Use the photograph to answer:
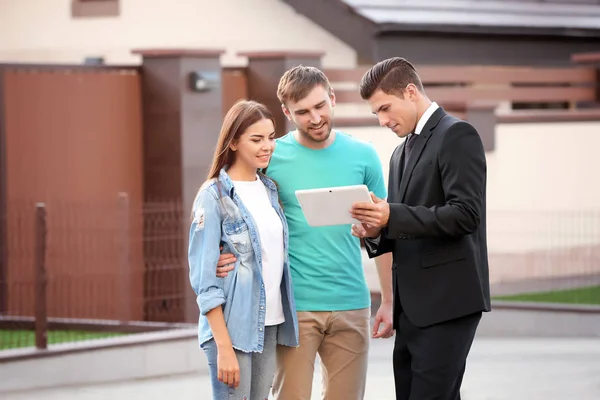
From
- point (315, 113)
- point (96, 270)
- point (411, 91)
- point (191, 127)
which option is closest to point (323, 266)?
point (315, 113)

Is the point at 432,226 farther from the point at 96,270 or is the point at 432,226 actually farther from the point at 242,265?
the point at 96,270

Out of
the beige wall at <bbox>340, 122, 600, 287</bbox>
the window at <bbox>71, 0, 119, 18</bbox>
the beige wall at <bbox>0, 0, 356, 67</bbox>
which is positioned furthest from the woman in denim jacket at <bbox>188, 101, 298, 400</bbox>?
the window at <bbox>71, 0, 119, 18</bbox>

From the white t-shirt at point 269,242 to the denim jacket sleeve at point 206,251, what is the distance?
0.16 meters

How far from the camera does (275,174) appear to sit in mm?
5176

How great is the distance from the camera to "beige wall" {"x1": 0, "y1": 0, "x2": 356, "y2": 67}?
15086 mm

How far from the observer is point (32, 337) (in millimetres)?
Answer: 10469

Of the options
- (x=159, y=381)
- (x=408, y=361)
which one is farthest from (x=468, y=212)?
(x=159, y=381)

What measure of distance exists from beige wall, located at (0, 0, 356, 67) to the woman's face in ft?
34.3

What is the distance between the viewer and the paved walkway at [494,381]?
8867mm

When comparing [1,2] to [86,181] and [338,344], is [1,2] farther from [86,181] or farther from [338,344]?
[338,344]

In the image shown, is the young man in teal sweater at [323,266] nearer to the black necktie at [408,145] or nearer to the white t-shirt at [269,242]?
the white t-shirt at [269,242]

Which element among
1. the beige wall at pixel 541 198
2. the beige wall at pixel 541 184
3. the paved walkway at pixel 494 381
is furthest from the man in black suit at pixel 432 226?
the beige wall at pixel 541 184

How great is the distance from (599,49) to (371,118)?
6.13 meters

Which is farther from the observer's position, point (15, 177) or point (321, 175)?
point (15, 177)
